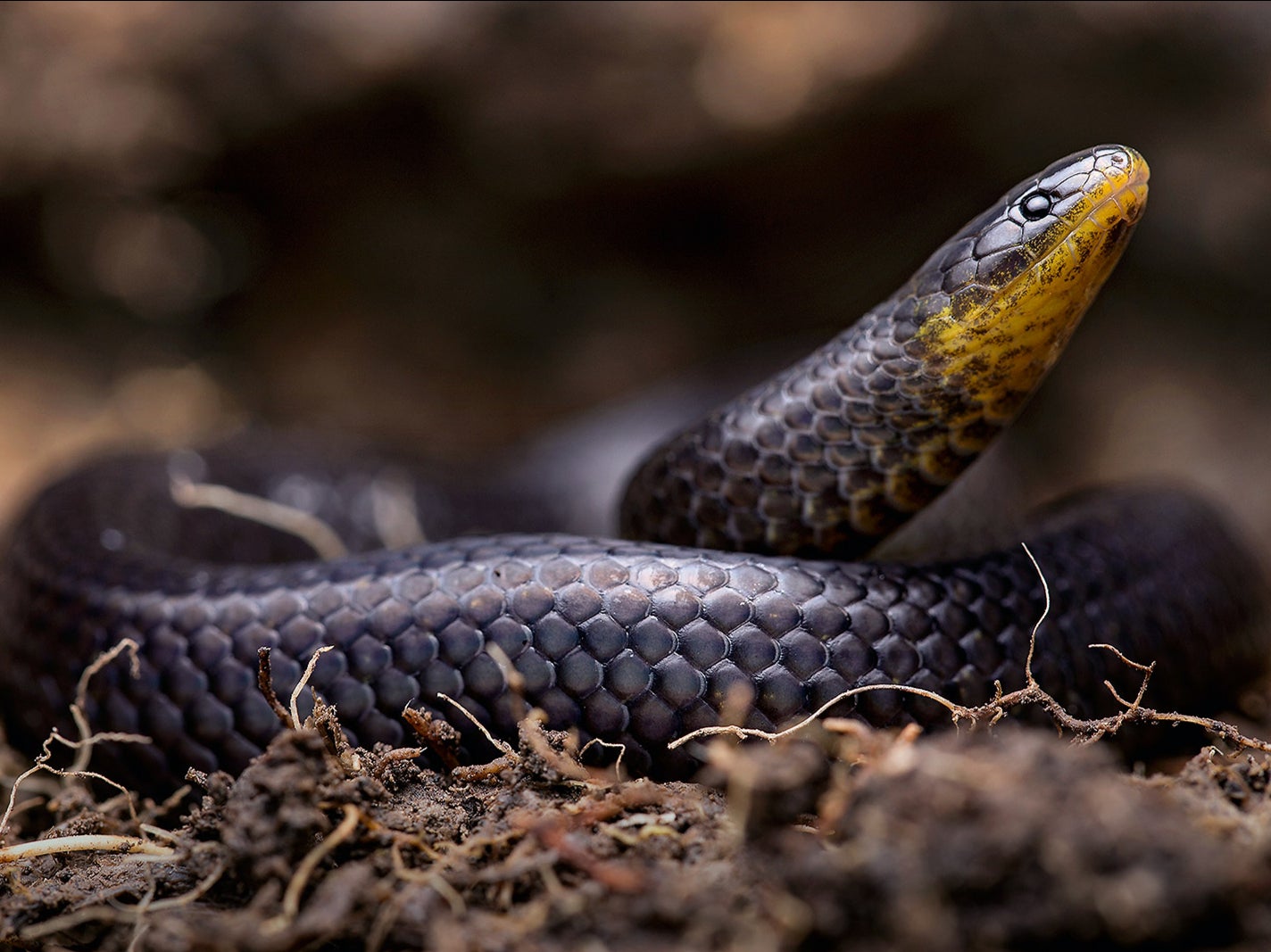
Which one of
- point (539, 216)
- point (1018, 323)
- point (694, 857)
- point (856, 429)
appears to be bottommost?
point (694, 857)

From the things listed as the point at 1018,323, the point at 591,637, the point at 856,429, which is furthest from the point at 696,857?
the point at 1018,323

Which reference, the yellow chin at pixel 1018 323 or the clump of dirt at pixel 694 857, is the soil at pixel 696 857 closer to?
the clump of dirt at pixel 694 857

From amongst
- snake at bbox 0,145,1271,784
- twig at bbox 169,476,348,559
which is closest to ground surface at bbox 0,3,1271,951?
snake at bbox 0,145,1271,784

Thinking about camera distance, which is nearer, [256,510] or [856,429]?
[856,429]

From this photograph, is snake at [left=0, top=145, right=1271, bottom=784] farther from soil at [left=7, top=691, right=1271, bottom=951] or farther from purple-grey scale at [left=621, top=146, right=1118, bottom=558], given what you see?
soil at [left=7, top=691, right=1271, bottom=951]

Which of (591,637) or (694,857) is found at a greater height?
(591,637)

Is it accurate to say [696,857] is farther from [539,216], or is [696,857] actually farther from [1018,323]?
[539,216]
